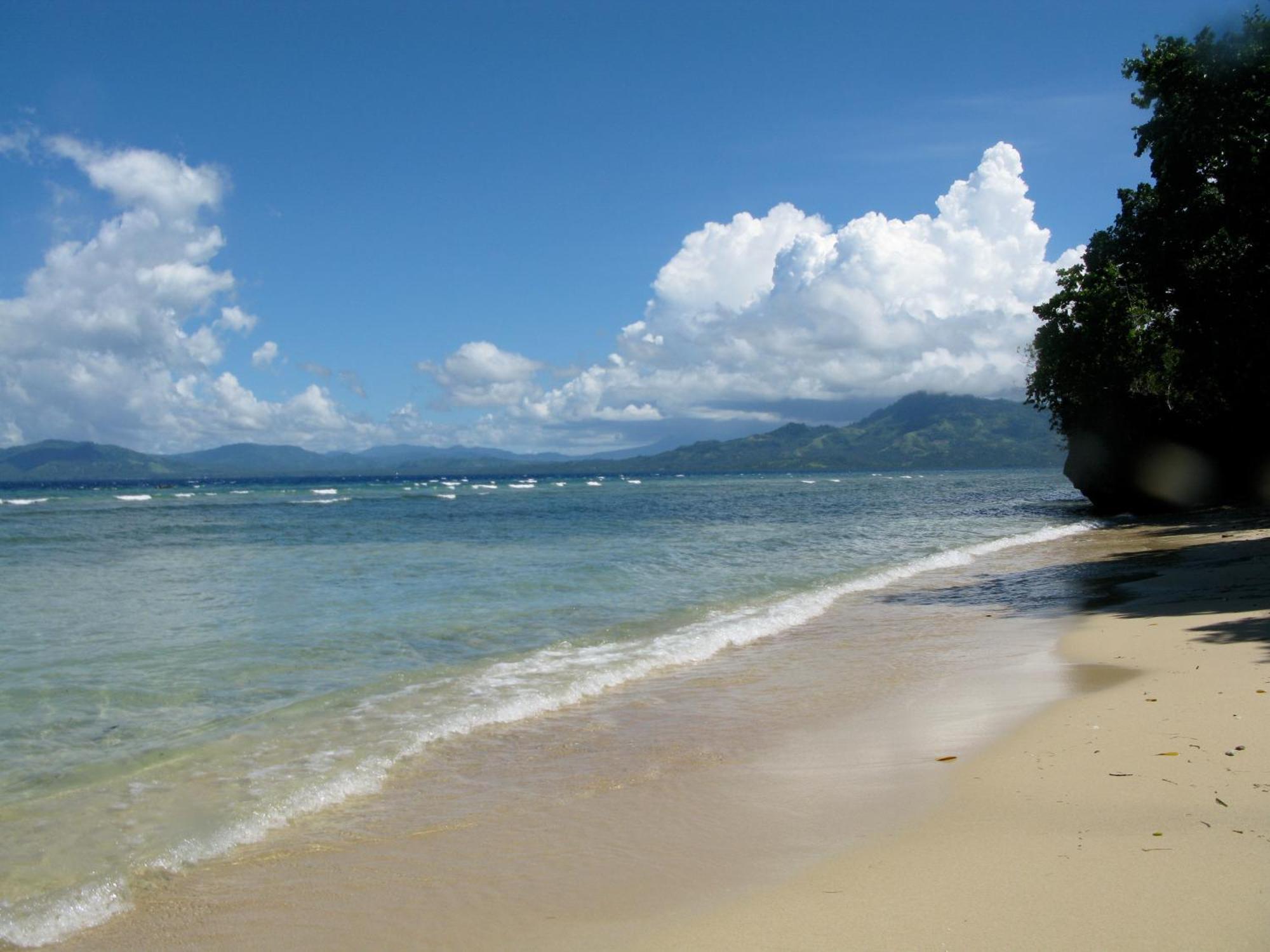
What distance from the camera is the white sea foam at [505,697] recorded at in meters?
4.89

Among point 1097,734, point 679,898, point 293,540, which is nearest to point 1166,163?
point 1097,734

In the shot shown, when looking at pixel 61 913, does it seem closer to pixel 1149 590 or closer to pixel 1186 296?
pixel 1149 590

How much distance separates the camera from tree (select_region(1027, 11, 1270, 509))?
18125 mm

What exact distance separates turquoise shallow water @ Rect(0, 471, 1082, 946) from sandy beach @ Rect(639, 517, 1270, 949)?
4036 millimetres

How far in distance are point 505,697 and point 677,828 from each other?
4.49 m

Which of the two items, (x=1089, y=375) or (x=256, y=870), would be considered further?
(x=1089, y=375)

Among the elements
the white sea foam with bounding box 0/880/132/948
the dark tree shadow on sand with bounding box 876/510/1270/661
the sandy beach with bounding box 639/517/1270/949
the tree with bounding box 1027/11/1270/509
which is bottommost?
the dark tree shadow on sand with bounding box 876/510/1270/661

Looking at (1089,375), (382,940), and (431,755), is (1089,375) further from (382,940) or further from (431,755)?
(382,940)

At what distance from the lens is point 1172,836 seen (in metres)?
4.68

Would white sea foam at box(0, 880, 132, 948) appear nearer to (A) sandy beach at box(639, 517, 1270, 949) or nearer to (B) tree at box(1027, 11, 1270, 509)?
(A) sandy beach at box(639, 517, 1270, 949)

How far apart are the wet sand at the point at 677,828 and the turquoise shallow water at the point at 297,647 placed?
2.00 ft

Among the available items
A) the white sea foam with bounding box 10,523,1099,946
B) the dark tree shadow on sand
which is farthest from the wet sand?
the dark tree shadow on sand

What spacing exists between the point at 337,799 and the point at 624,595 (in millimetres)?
11478

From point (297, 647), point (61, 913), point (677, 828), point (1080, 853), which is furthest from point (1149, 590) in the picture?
point (61, 913)
